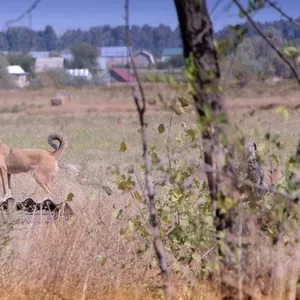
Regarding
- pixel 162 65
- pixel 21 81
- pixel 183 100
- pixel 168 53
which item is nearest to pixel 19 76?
pixel 21 81

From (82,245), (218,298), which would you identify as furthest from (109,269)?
(218,298)

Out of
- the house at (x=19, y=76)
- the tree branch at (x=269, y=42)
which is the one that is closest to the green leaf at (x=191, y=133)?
the tree branch at (x=269, y=42)

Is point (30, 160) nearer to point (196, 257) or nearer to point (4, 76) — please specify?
point (196, 257)

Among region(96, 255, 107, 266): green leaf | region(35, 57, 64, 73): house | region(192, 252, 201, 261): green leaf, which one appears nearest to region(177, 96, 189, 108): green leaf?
region(192, 252, 201, 261): green leaf

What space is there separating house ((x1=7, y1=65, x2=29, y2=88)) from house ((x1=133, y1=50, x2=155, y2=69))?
175 feet

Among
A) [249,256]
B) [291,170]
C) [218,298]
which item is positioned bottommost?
[218,298]

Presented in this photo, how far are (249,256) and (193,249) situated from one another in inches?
35.2

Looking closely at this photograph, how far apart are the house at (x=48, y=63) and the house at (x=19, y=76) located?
120cm

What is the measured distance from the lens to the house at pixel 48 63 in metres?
53.8

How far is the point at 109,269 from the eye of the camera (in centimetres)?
620

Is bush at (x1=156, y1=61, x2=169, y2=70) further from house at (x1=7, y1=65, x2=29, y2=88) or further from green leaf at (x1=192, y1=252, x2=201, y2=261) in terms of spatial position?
house at (x1=7, y1=65, x2=29, y2=88)

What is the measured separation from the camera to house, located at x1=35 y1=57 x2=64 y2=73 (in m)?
53.8

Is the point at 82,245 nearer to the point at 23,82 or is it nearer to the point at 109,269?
the point at 109,269

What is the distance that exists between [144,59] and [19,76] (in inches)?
2149
